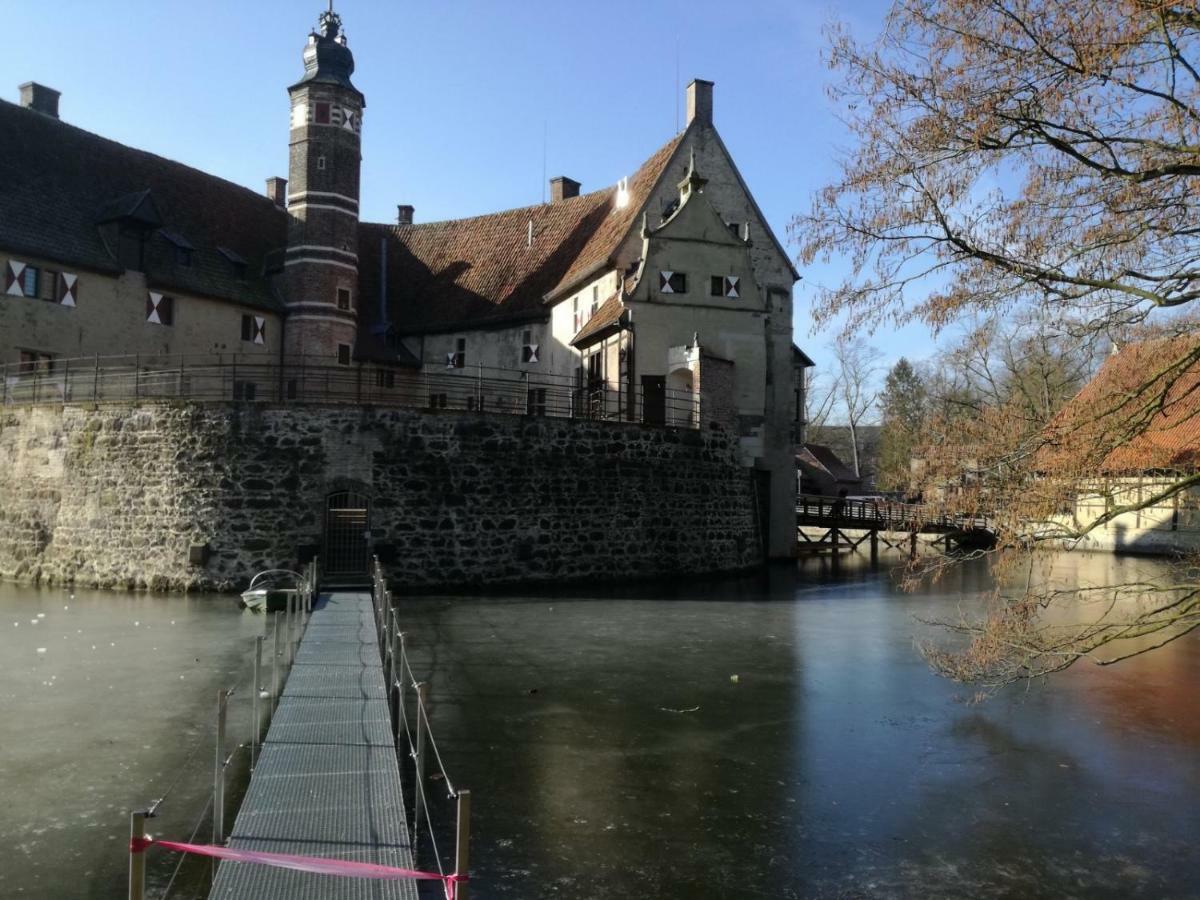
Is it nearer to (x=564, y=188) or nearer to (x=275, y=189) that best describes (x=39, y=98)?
(x=275, y=189)

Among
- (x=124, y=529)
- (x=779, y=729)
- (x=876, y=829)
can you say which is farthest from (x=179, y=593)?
(x=876, y=829)

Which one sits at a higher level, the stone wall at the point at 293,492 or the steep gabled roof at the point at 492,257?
the steep gabled roof at the point at 492,257

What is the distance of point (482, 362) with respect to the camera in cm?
3381

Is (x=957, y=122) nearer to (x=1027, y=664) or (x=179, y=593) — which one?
(x=1027, y=664)

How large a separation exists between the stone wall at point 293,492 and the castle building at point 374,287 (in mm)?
1721

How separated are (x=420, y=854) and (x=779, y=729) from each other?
4.61 metres

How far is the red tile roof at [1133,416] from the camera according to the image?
683 cm

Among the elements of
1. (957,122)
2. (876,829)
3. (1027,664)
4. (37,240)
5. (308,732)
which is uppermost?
(37,240)

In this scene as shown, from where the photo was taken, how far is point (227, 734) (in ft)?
29.0

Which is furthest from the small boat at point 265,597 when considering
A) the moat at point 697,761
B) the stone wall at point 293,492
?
the stone wall at point 293,492

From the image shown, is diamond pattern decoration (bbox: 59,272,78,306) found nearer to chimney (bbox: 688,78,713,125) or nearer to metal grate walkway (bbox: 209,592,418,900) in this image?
chimney (bbox: 688,78,713,125)

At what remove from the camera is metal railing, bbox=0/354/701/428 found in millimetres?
22297

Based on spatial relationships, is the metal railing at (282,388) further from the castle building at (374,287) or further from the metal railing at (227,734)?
the metal railing at (227,734)

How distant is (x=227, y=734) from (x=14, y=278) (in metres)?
21.7
